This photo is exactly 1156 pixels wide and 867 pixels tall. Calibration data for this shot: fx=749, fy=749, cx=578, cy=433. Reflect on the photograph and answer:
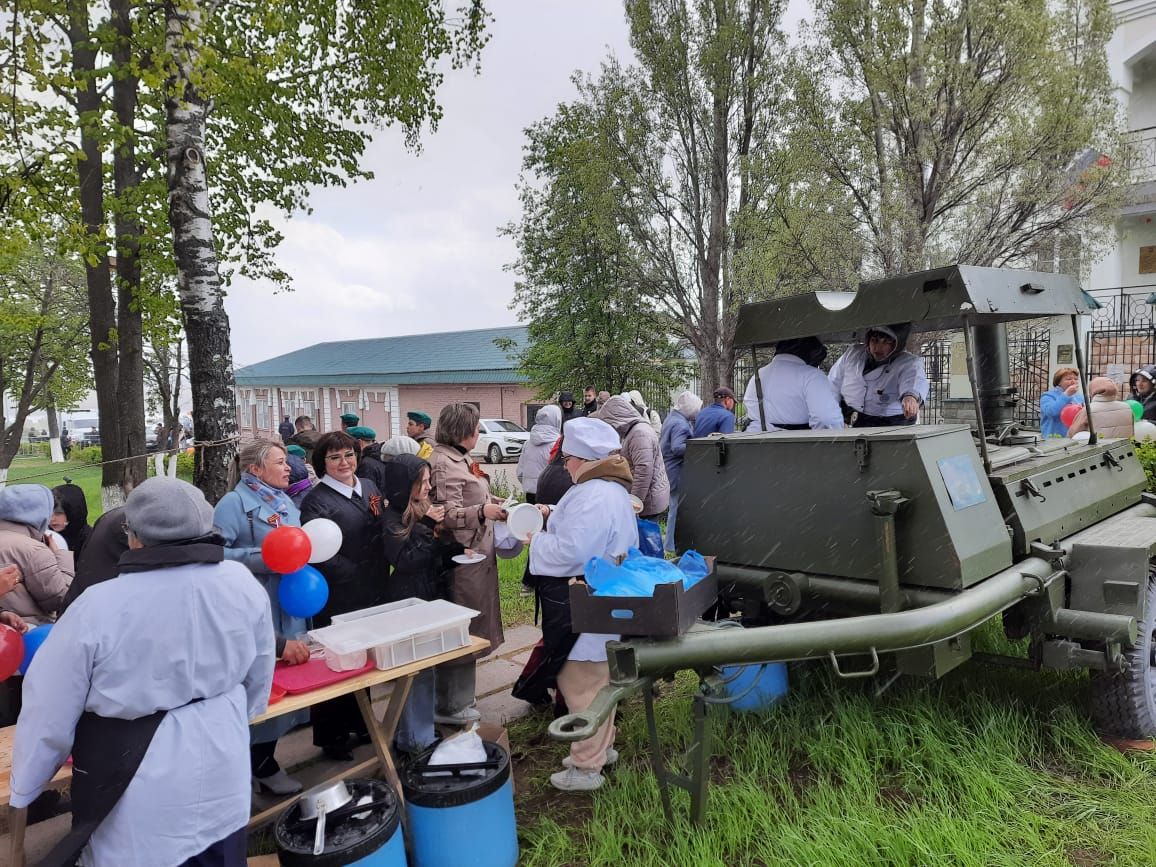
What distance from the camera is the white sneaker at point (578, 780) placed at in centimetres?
354

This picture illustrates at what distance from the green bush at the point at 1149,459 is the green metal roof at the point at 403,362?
19.1 m

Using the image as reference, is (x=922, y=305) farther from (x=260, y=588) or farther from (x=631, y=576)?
(x=260, y=588)

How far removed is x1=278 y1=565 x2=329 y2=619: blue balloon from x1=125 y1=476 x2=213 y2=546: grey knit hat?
3.97 ft

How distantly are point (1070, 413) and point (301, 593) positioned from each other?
709cm

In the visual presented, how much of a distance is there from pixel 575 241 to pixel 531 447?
8.88 meters

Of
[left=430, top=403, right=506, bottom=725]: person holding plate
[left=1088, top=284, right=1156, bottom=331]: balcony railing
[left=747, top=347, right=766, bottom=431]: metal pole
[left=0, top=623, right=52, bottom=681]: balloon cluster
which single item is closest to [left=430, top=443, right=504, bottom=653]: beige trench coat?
[left=430, top=403, right=506, bottom=725]: person holding plate

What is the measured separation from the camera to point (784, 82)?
1198 cm

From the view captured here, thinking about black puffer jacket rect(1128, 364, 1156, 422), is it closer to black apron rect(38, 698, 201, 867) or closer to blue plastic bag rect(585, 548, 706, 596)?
blue plastic bag rect(585, 548, 706, 596)

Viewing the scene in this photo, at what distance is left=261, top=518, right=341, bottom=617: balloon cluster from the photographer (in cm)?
328

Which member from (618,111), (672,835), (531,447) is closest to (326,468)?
(672,835)

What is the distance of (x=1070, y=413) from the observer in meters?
7.16

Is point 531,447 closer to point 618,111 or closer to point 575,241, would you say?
point 618,111

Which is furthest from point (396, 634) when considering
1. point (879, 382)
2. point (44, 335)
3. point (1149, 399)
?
point (44, 335)

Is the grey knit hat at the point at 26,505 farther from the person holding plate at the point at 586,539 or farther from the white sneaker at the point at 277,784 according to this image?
the person holding plate at the point at 586,539
